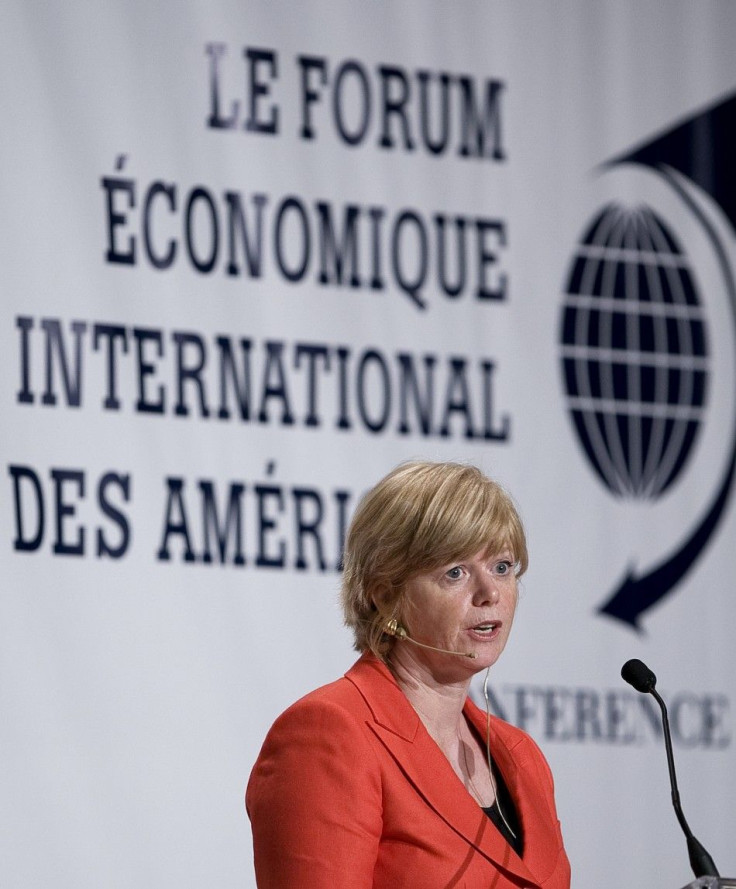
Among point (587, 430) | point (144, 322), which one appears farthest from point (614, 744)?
point (144, 322)

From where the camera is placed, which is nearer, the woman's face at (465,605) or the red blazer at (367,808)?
the red blazer at (367,808)

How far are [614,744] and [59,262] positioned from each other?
2.00 metres

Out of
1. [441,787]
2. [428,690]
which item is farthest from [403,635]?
[441,787]

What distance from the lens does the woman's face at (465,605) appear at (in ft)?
8.21

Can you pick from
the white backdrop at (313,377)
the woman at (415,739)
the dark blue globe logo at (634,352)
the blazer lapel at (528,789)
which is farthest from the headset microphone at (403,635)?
the dark blue globe logo at (634,352)

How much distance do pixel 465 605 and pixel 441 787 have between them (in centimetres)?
29

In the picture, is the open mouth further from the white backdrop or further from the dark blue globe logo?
the dark blue globe logo

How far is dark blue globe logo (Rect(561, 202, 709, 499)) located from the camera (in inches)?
174

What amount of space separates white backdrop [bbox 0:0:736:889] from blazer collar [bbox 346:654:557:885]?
4.31 ft

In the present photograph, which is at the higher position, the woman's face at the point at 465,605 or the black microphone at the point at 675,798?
the woman's face at the point at 465,605

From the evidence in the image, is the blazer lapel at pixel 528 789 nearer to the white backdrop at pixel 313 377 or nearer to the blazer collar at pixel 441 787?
the blazer collar at pixel 441 787

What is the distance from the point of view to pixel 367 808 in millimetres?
2328

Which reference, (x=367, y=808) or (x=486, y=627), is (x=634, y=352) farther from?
(x=367, y=808)

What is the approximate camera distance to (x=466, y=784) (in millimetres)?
2592
